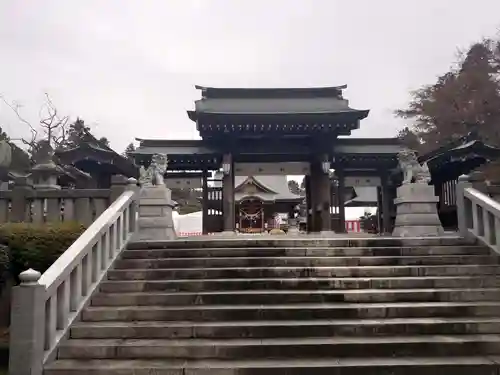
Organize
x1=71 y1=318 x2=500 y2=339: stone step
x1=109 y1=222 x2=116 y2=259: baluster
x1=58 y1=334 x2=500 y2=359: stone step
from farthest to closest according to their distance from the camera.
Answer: x1=109 y1=222 x2=116 y2=259: baluster < x1=71 y1=318 x2=500 y2=339: stone step < x1=58 y1=334 x2=500 y2=359: stone step

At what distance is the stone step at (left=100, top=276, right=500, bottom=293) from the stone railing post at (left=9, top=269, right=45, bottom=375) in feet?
6.40

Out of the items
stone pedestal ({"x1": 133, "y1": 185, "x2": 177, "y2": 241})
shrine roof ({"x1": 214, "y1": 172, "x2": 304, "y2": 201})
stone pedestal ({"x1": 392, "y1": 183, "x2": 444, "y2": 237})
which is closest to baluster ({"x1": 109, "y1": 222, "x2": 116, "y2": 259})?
stone pedestal ({"x1": 133, "y1": 185, "x2": 177, "y2": 241})

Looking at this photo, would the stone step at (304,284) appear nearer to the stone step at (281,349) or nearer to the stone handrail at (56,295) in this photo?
the stone handrail at (56,295)

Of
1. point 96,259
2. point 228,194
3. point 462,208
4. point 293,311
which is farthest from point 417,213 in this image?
point 228,194

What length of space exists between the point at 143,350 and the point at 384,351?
9.59 feet

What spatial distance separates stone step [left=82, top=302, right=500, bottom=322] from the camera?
5.93 meters

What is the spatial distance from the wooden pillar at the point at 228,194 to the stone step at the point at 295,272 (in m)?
9.23

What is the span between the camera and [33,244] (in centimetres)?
673

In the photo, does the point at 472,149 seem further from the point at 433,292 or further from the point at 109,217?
the point at 109,217

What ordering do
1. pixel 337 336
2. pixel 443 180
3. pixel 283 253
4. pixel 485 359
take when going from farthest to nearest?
pixel 443 180 → pixel 283 253 → pixel 337 336 → pixel 485 359

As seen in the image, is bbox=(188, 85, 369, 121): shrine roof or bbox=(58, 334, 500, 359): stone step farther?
bbox=(188, 85, 369, 121): shrine roof

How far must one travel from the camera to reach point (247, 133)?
1709 centimetres

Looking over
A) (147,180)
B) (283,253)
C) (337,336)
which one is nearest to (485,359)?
(337,336)

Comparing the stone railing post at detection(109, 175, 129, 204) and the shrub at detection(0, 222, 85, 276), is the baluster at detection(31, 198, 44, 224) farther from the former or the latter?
the stone railing post at detection(109, 175, 129, 204)
